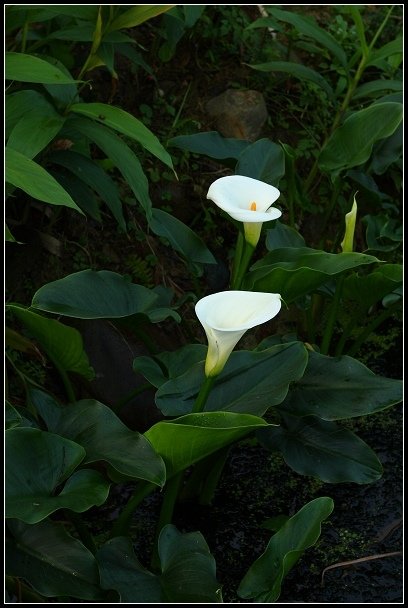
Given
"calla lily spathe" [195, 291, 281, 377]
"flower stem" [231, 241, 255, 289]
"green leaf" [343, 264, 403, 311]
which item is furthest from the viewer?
"green leaf" [343, 264, 403, 311]

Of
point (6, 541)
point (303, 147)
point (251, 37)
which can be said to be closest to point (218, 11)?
point (251, 37)

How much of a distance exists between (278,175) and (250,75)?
3.58 feet

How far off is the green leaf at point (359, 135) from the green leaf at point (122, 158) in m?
0.60

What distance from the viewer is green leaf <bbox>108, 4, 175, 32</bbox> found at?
176 centimetres

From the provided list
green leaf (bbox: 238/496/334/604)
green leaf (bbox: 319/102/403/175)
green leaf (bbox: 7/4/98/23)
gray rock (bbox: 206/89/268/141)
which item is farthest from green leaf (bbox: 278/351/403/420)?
gray rock (bbox: 206/89/268/141)

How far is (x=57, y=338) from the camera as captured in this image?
1.58 m

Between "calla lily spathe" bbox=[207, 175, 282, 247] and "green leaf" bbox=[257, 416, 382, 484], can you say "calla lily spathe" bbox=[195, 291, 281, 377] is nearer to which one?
"calla lily spathe" bbox=[207, 175, 282, 247]

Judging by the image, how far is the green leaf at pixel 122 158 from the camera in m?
1.75

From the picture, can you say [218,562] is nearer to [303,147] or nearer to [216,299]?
[216,299]

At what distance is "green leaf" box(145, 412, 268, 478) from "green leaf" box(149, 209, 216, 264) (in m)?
0.72

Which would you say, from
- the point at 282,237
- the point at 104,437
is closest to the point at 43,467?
the point at 104,437

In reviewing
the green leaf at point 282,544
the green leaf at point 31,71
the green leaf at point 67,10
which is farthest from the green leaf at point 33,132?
the green leaf at point 282,544

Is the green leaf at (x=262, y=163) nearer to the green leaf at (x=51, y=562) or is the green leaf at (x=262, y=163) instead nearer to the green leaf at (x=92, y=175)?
the green leaf at (x=92, y=175)

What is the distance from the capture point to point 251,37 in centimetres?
296
